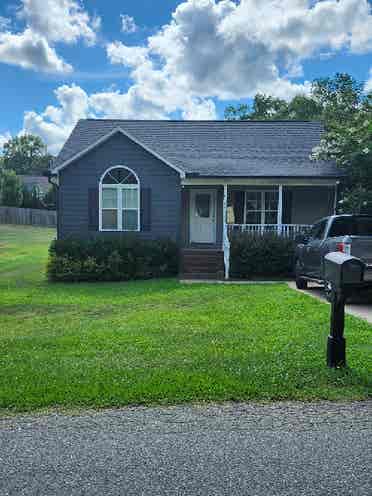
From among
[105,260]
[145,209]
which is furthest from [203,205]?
[105,260]

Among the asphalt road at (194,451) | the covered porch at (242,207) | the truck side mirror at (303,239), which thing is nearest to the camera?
the asphalt road at (194,451)

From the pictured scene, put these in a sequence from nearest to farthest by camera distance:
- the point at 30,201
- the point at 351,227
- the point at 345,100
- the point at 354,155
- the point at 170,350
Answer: the point at 170,350, the point at 351,227, the point at 354,155, the point at 345,100, the point at 30,201

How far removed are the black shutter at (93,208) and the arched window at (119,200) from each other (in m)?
0.18

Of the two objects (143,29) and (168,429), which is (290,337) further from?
(143,29)

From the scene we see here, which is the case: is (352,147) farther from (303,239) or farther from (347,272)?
(347,272)

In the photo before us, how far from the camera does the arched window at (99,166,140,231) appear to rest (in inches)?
581

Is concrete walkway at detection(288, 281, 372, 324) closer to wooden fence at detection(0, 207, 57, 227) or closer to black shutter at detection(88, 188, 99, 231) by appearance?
black shutter at detection(88, 188, 99, 231)

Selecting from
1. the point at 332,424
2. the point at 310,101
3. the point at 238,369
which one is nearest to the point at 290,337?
the point at 238,369

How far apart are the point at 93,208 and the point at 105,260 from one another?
2.31 meters

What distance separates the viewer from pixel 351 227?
9508 millimetres

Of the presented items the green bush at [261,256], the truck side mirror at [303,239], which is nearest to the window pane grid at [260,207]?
the green bush at [261,256]

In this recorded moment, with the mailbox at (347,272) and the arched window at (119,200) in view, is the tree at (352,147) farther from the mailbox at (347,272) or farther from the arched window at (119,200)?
the mailbox at (347,272)

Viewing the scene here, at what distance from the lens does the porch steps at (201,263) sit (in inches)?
552

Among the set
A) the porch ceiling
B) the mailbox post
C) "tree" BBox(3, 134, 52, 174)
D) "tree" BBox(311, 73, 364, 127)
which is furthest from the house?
"tree" BBox(3, 134, 52, 174)
